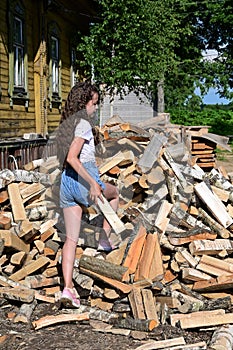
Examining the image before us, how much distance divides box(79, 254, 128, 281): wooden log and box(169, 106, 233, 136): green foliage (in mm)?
22062

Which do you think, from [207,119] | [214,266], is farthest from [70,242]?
[207,119]

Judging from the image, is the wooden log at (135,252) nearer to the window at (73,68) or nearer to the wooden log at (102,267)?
the wooden log at (102,267)

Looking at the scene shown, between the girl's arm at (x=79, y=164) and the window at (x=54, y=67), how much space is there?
8442 millimetres

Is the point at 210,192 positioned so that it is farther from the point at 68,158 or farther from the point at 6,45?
the point at 6,45

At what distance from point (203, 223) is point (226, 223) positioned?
0.96ft

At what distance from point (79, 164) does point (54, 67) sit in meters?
9.55

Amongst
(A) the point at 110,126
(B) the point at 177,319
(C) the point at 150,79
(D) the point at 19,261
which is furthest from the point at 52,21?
(B) the point at 177,319

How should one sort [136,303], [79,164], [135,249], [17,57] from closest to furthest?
1. [136,303]
2. [79,164]
3. [135,249]
4. [17,57]

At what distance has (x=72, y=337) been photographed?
14.8 feet

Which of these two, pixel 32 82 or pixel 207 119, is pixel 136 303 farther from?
pixel 207 119

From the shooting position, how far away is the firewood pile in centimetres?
491

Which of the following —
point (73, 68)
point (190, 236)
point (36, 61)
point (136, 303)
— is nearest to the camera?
point (136, 303)

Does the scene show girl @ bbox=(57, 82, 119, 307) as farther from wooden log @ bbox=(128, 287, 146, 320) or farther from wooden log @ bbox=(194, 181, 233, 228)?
wooden log @ bbox=(194, 181, 233, 228)

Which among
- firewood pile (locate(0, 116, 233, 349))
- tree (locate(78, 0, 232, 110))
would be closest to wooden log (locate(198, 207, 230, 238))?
firewood pile (locate(0, 116, 233, 349))
